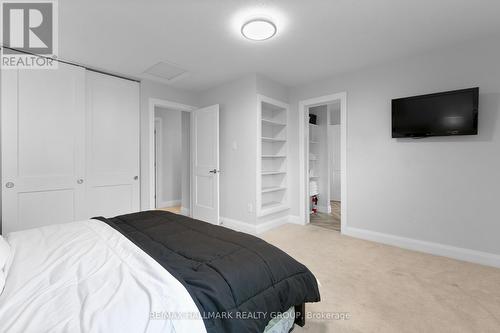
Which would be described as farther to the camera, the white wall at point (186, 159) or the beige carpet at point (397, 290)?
Answer: the white wall at point (186, 159)

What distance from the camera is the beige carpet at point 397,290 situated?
1.60 meters

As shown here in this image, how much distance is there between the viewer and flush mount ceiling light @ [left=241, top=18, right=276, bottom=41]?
2.15 metres

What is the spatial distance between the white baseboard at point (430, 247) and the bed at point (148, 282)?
7.27ft

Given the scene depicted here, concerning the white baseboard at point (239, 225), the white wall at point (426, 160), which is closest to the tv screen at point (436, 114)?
the white wall at point (426, 160)

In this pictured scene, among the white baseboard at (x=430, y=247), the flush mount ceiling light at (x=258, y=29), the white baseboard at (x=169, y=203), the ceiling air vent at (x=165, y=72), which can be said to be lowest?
the white baseboard at (x=430, y=247)

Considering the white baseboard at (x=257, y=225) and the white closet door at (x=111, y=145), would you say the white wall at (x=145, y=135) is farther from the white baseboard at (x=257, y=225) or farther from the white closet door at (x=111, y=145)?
the white baseboard at (x=257, y=225)

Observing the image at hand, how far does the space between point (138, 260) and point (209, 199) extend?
2.85 metres

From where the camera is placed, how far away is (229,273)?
1107 mm

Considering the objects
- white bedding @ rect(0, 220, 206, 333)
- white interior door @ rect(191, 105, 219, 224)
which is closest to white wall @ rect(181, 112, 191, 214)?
white interior door @ rect(191, 105, 219, 224)

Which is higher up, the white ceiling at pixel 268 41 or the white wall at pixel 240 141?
the white ceiling at pixel 268 41

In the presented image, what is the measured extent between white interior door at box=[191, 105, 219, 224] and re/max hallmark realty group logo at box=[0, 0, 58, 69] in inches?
80.7

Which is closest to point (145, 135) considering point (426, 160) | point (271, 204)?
point (271, 204)

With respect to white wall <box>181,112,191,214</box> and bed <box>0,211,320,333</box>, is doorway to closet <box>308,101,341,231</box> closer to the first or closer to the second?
white wall <box>181,112,191,214</box>

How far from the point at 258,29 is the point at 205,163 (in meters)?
→ 2.40
